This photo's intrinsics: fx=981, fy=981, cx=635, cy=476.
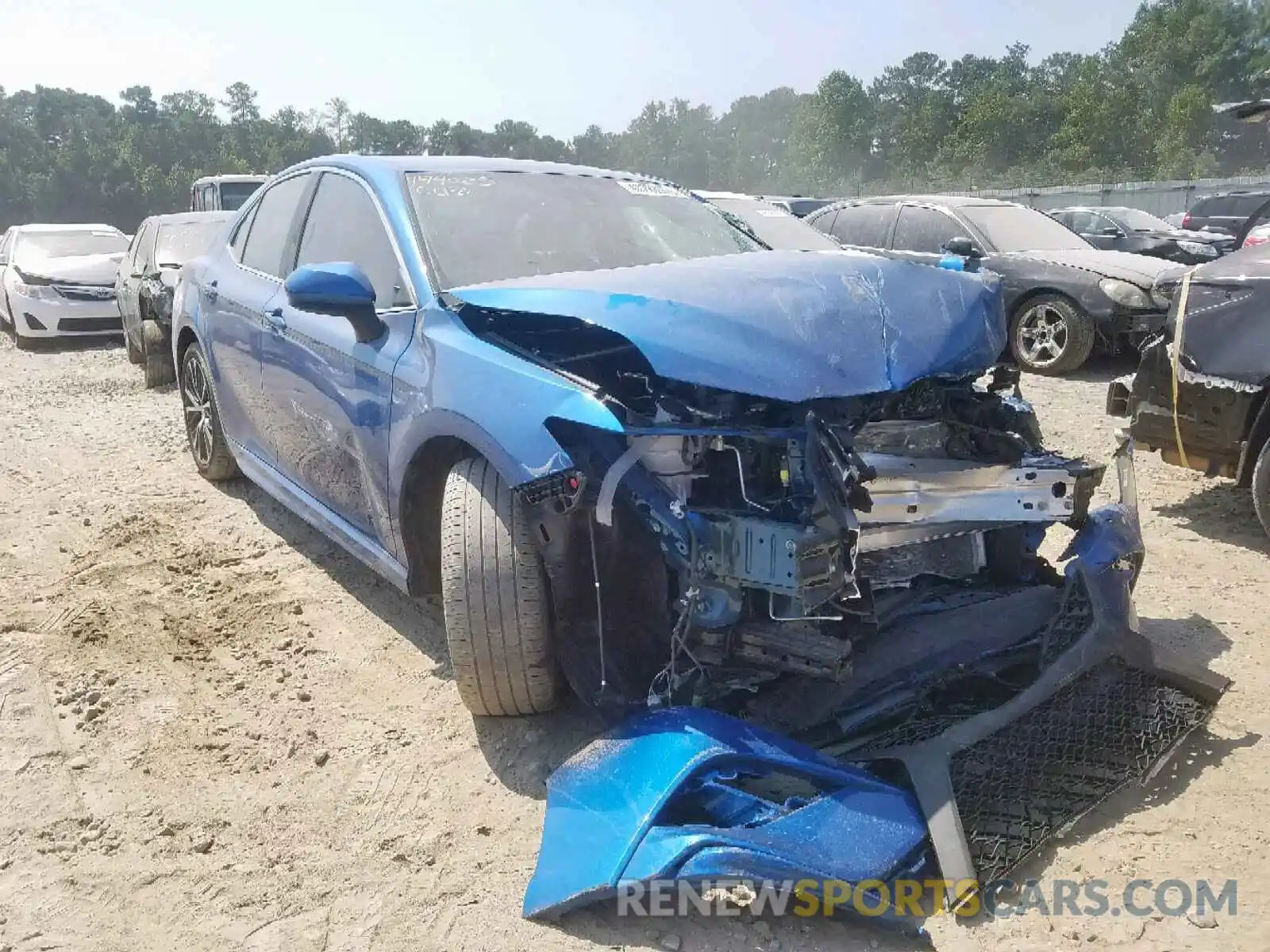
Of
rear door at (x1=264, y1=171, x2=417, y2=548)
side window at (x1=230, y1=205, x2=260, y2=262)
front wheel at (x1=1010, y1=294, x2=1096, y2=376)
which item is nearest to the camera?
rear door at (x1=264, y1=171, x2=417, y2=548)

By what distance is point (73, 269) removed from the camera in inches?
468

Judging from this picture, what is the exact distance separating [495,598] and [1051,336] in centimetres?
705

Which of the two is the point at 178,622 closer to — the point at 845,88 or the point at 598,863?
the point at 598,863

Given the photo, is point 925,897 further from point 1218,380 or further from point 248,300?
point 248,300

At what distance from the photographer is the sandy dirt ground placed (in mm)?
2299

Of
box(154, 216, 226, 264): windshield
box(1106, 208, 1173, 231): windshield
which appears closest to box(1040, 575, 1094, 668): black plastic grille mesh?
box(154, 216, 226, 264): windshield

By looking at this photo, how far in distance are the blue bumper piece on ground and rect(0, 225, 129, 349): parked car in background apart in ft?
37.9

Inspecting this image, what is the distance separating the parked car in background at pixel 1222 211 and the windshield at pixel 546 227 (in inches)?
701

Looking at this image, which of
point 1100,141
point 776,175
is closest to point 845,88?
point 776,175

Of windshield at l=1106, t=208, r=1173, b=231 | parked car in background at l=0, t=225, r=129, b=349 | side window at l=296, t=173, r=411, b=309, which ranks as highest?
windshield at l=1106, t=208, r=1173, b=231

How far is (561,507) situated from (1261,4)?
217 feet

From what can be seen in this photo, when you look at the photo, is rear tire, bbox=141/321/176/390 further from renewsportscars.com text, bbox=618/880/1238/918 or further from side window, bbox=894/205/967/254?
renewsportscars.com text, bbox=618/880/1238/918

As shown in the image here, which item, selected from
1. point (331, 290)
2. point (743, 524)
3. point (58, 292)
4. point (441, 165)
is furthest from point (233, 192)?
point (743, 524)

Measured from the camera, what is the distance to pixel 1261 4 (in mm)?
53125
